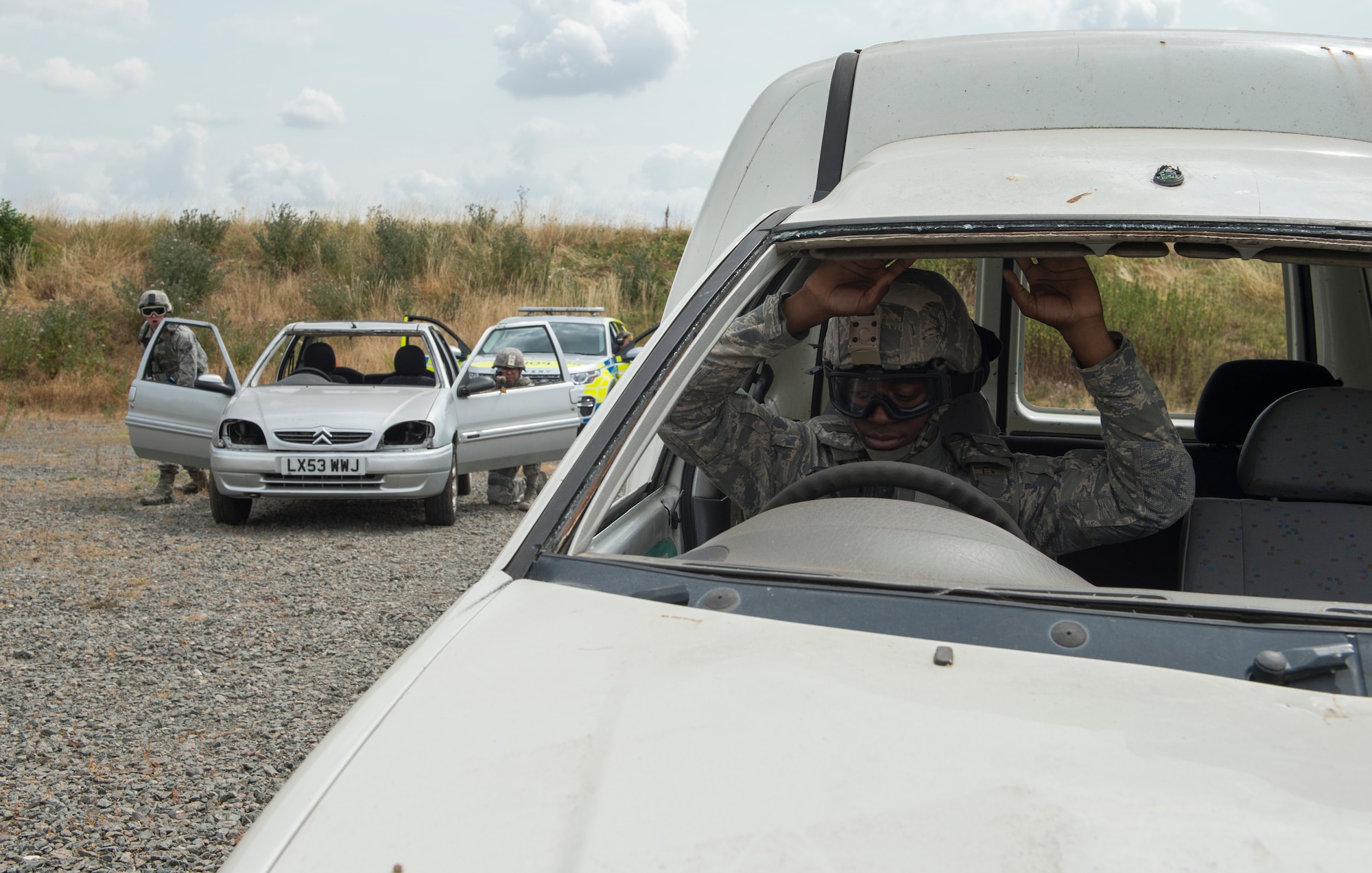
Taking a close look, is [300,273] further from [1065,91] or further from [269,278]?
[1065,91]

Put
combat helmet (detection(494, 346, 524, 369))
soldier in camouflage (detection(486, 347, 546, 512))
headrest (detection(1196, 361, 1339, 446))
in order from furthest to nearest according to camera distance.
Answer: soldier in camouflage (detection(486, 347, 546, 512))
combat helmet (detection(494, 346, 524, 369))
headrest (detection(1196, 361, 1339, 446))

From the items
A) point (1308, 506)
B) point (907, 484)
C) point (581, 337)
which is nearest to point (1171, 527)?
point (1308, 506)

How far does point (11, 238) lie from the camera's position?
79.3ft

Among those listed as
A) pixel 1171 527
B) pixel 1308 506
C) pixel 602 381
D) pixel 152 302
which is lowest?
pixel 1171 527

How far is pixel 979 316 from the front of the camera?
443 centimetres

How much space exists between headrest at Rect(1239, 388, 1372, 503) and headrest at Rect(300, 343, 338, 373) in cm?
848

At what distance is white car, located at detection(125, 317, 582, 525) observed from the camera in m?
8.27

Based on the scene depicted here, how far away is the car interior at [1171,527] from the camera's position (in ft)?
5.59

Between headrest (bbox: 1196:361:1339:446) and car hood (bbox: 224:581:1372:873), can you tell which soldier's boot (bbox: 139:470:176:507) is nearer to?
headrest (bbox: 1196:361:1339:446)

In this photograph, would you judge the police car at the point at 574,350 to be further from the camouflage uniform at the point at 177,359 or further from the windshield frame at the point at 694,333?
the windshield frame at the point at 694,333

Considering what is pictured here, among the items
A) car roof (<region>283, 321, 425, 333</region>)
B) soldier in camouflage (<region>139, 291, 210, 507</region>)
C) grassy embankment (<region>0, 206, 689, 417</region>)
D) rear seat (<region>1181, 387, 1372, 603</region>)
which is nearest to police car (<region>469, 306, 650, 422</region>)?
car roof (<region>283, 321, 425, 333</region>)

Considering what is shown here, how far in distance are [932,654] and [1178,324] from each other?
9.71m

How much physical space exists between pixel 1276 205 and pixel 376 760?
151 centimetres

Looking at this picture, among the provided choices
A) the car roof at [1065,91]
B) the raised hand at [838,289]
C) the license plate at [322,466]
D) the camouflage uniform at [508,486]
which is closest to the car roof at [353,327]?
the camouflage uniform at [508,486]
